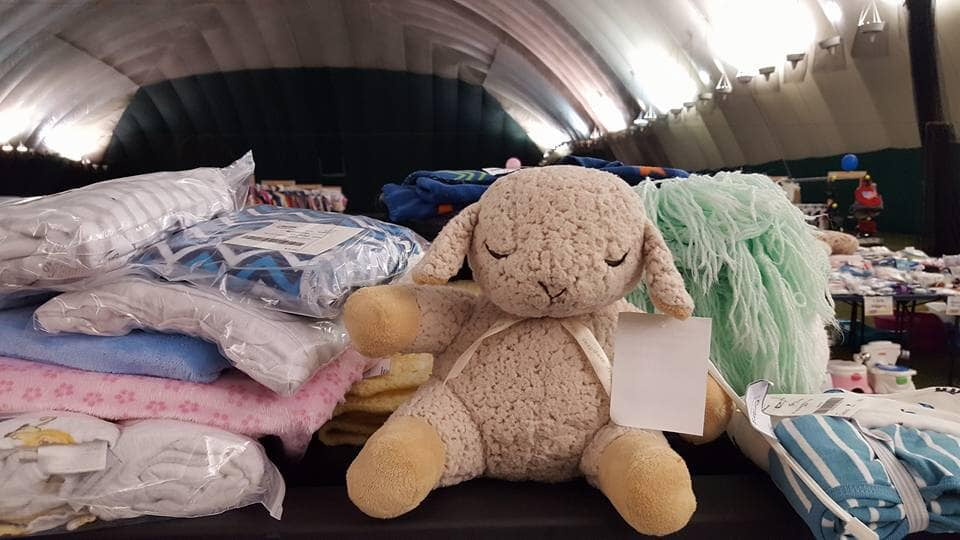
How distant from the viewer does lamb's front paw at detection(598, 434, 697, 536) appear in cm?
39

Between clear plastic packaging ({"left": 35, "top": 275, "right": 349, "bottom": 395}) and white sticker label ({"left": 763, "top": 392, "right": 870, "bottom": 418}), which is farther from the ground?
clear plastic packaging ({"left": 35, "top": 275, "right": 349, "bottom": 395})

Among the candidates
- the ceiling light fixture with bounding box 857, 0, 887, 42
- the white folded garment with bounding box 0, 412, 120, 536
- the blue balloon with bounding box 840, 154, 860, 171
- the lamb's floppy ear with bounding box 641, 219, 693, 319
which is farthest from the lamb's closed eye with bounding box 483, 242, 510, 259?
the ceiling light fixture with bounding box 857, 0, 887, 42

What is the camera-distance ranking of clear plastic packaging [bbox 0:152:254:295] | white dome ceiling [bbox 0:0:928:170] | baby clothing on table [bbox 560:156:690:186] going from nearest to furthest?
clear plastic packaging [bbox 0:152:254:295] → baby clothing on table [bbox 560:156:690:186] → white dome ceiling [bbox 0:0:928:170]

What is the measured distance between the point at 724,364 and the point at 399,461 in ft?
1.20

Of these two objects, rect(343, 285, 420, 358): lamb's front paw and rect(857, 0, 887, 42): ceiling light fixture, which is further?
rect(857, 0, 887, 42): ceiling light fixture

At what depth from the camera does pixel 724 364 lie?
0.61 metres

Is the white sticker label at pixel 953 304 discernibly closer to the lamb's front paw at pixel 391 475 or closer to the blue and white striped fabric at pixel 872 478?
the blue and white striped fabric at pixel 872 478

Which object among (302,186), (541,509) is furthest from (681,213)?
(302,186)

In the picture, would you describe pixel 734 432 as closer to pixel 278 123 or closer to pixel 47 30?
pixel 278 123

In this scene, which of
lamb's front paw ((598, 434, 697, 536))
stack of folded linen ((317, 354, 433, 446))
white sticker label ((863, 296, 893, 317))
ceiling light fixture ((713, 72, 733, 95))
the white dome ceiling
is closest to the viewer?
lamb's front paw ((598, 434, 697, 536))

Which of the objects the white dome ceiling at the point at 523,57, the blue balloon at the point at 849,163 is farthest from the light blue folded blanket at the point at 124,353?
the blue balloon at the point at 849,163

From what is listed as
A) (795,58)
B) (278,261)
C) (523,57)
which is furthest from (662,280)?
(795,58)

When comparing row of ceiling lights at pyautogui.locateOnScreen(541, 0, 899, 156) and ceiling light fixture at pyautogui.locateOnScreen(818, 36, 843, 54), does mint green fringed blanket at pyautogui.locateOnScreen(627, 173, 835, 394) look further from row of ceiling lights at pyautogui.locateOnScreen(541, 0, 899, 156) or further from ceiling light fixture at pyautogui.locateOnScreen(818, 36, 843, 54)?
ceiling light fixture at pyautogui.locateOnScreen(818, 36, 843, 54)

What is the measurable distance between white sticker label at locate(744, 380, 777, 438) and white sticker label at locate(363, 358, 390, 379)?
36cm
